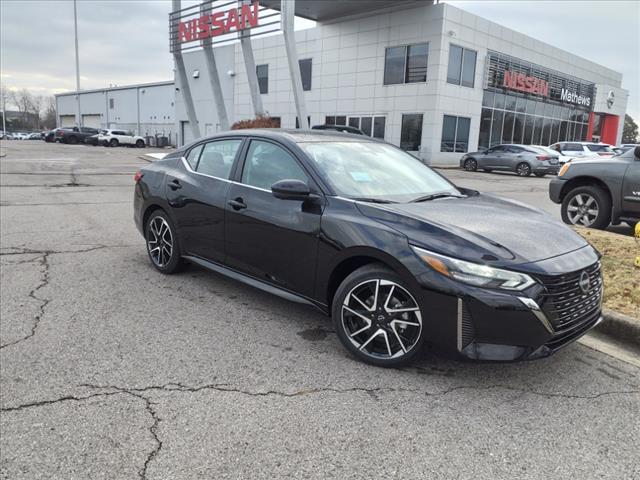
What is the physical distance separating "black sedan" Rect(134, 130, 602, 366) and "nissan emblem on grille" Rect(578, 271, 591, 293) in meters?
0.01

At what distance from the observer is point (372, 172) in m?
4.18

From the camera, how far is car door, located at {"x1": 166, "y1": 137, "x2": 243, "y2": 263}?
4.59 metres

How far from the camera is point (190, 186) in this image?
16.2 ft

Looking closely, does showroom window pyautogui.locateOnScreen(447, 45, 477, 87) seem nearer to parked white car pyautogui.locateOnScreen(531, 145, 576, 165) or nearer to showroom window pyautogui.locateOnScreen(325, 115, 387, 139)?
showroom window pyautogui.locateOnScreen(325, 115, 387, 139)

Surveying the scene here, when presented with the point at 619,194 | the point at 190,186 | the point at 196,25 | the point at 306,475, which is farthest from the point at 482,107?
the point at 306,475

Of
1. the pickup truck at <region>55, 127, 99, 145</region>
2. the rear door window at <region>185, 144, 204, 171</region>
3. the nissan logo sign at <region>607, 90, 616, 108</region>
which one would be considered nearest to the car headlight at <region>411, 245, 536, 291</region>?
the rear door window at <region>185, 144, 204, 171</region>

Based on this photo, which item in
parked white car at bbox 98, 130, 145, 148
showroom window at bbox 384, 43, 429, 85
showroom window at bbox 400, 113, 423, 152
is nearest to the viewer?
showroom window at bbox 384, 43, 429, 85

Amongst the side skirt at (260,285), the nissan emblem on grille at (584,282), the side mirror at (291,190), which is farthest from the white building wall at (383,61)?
the nissan emblem on grille at (584,282)

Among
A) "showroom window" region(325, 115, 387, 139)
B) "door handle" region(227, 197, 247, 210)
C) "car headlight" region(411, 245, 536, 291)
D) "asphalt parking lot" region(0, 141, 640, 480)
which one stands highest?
"showroom window" region(325, 115, 387, 139)

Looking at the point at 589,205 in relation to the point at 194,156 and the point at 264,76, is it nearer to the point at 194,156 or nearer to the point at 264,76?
the point at 194,156

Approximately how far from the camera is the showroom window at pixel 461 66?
90.9ft

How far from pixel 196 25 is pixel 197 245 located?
79.6 feet

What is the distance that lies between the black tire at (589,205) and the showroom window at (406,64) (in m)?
20.6

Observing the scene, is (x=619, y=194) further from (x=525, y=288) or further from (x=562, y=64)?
(x=562, y=64)
